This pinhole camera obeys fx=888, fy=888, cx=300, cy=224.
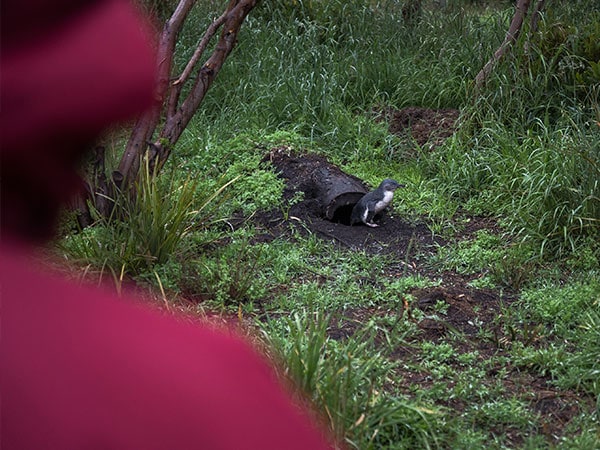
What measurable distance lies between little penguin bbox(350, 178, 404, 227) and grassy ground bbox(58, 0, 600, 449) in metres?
0.31

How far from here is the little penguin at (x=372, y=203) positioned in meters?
5.74

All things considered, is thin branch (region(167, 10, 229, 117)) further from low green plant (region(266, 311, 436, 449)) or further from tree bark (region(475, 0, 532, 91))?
tree bark (region(475, 0, 532, 91))

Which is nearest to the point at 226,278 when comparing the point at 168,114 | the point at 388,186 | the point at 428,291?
the point at 428,291

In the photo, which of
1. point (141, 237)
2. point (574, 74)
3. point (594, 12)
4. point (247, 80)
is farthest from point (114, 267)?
point (594, 12)

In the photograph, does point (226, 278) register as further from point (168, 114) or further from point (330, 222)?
point (330, 222)

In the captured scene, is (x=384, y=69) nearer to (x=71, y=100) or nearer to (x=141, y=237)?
(x=141, y=237)

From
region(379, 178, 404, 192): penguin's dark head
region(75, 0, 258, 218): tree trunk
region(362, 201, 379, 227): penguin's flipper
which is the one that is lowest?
region(362, 201, 379, 227): penguin's flipper

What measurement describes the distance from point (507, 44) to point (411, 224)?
6.89 ft

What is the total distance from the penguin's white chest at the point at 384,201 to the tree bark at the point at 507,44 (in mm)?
1729

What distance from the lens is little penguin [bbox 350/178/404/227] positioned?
5.74m

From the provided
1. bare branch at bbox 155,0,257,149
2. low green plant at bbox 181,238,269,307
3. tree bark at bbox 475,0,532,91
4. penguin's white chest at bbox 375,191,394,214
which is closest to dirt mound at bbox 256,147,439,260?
penguin's white chest at bbox 375,191,394,214

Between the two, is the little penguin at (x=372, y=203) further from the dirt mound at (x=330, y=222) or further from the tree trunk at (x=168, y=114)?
the tree trunk at (x=168, y=114)

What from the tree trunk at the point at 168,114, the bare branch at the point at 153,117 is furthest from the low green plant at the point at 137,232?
the bare branch at the point at 153,117

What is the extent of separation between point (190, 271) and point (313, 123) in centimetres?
280
